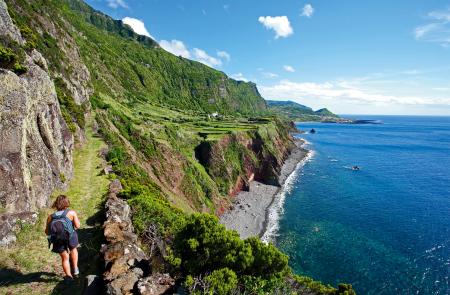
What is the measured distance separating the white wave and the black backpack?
145 feet

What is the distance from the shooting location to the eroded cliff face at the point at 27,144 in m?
18.1

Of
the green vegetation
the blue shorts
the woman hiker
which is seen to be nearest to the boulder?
the blue shorts

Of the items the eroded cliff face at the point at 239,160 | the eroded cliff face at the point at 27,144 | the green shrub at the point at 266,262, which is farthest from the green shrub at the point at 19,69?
the eroded cliff face at the point at 239,160

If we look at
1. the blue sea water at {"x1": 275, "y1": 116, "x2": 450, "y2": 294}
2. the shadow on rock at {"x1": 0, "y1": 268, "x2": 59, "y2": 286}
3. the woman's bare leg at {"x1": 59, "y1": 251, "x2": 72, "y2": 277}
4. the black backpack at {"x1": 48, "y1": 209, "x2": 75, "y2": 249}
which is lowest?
the blue sea water at {"x1": 275, "y1": 116, "x2": 450, "y2": 294}

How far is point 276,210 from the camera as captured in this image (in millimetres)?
67188

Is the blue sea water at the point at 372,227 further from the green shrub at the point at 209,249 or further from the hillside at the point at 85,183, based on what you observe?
the green shrub at the point at 209,249

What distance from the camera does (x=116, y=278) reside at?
1332cm

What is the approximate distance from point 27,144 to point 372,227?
60.9 meters

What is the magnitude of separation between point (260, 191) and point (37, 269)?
6784 cm

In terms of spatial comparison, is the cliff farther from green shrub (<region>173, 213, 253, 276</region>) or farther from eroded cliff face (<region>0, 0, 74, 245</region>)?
green shrub (<region>173, 213, 253, 276</region>)

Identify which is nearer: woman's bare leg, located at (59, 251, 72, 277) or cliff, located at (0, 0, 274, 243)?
woman's bare leg, located at (59, 251, 72, 277)

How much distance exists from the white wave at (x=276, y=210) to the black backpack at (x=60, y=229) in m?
44.3

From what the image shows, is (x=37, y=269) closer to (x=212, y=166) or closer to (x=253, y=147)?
(x=212, y=166)

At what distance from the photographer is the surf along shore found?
57.1m
